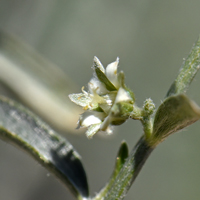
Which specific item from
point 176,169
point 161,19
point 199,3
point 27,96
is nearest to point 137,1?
point 161,19

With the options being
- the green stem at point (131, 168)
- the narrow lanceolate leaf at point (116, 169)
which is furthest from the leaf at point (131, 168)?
the narrow lanceolate leaf at point (116, 169)

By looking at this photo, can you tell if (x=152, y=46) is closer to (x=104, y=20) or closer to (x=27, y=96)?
(x=104, y=20)

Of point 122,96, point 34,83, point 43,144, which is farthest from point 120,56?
point 122,96

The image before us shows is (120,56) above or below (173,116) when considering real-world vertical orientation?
above

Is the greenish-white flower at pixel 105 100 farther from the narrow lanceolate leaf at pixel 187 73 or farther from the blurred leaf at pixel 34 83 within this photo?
the blurred leaf at pixel 34 83

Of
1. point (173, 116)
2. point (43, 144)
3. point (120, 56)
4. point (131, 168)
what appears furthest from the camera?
point (120, 56)

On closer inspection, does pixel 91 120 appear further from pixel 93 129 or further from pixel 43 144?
pixel 43 144
